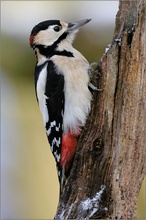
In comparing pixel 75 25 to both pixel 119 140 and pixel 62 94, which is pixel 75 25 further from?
pixel 119 140

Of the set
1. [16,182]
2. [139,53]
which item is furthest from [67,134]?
[16,182]

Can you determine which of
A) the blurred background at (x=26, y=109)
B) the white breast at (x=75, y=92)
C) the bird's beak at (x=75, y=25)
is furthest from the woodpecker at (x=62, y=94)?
the blurred background at (x=26, y=109)

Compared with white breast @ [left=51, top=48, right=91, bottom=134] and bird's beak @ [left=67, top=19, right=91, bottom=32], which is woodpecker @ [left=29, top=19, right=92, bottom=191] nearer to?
white breast @ [left=51, top=48, right=91, bottom=134]

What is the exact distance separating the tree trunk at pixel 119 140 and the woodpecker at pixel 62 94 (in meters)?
0.22

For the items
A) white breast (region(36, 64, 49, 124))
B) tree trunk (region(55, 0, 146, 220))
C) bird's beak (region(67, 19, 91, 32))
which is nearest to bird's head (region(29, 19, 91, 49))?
bird's beak (region(67, 19, 91, 32))

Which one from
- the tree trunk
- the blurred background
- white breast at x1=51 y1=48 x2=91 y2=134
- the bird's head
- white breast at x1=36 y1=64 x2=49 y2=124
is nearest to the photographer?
the tree trunk

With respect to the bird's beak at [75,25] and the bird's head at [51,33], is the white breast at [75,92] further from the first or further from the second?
the bird's beak at [75,25]

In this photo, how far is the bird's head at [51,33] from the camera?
4172mm

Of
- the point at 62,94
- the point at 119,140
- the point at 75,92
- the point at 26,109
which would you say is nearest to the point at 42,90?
the point at 62,94

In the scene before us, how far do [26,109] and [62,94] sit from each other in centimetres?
237

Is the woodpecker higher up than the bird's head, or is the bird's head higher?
the bird's head

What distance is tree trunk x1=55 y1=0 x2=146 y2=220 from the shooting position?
355 cm

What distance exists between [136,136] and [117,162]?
19 centimetres

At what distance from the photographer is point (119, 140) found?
357 cm
